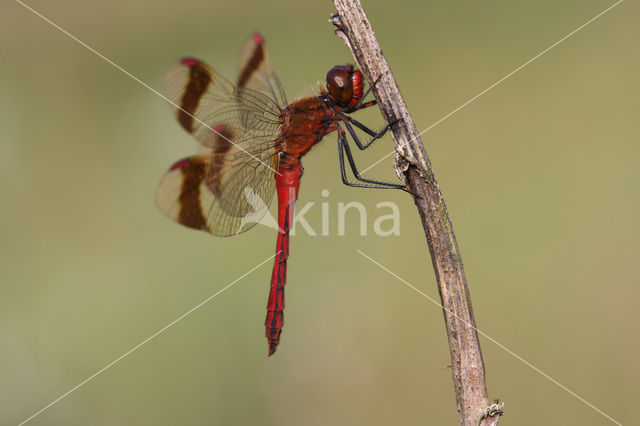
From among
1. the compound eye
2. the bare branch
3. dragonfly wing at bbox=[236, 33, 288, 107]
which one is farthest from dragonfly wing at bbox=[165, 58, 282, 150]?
the bare branch

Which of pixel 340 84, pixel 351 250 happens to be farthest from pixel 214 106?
pixel 351 250

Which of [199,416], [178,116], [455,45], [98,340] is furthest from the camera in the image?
[455,45]

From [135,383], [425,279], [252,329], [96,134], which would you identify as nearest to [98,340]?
[135,383]

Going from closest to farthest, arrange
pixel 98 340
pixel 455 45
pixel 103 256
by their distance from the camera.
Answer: pixel 98 340 → pixel 103 256 → pixel 455 45

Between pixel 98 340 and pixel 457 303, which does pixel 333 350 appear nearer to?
pixel 98 340

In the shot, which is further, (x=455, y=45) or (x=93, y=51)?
(x=93, y=51)

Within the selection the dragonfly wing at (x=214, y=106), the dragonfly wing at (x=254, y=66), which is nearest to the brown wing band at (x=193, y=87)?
the dragonfly wing at (x=214, y=106)

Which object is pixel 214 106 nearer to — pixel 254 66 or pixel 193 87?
pixel 193 87
